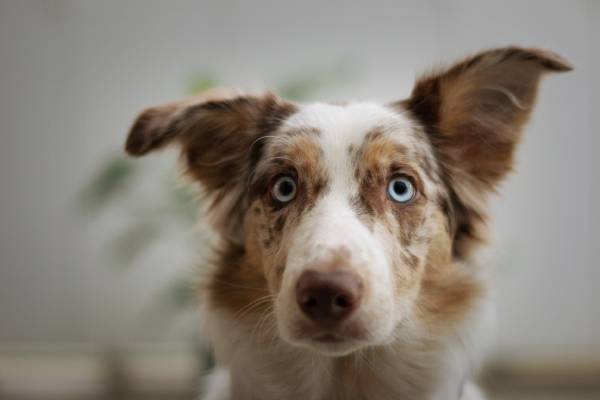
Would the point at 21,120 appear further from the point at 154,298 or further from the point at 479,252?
the point at 479,252

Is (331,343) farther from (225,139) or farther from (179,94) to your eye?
(179,94)

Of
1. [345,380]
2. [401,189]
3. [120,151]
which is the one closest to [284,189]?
[401,189]

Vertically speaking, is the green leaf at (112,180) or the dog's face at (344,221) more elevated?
the dog's face at (344,221)

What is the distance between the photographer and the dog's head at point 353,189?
1430 millimetres

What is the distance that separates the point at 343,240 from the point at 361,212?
178 millimetres

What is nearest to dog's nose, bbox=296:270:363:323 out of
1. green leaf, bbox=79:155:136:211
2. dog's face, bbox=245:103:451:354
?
dog's face, bbox=245:103:451:354

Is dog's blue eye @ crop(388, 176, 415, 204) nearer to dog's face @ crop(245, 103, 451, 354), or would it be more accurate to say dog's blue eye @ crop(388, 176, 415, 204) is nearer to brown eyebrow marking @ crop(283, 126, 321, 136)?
Result: dog's face @ crop(245, 103, 451, 354)

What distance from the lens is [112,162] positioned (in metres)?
3.97

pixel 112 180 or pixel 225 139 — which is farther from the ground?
pixel 225 139

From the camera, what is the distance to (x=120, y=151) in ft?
14.4

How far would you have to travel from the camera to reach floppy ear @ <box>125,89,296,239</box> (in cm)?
191

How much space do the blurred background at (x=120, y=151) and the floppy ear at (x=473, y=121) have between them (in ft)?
8.03

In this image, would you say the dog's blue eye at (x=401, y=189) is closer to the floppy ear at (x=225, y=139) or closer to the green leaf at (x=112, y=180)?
the floppy ear at (x=225, y=139)

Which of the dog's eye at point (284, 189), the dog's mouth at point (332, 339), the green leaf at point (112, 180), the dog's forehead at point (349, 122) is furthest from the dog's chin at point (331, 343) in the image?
the green leaf at point (112, 180)
